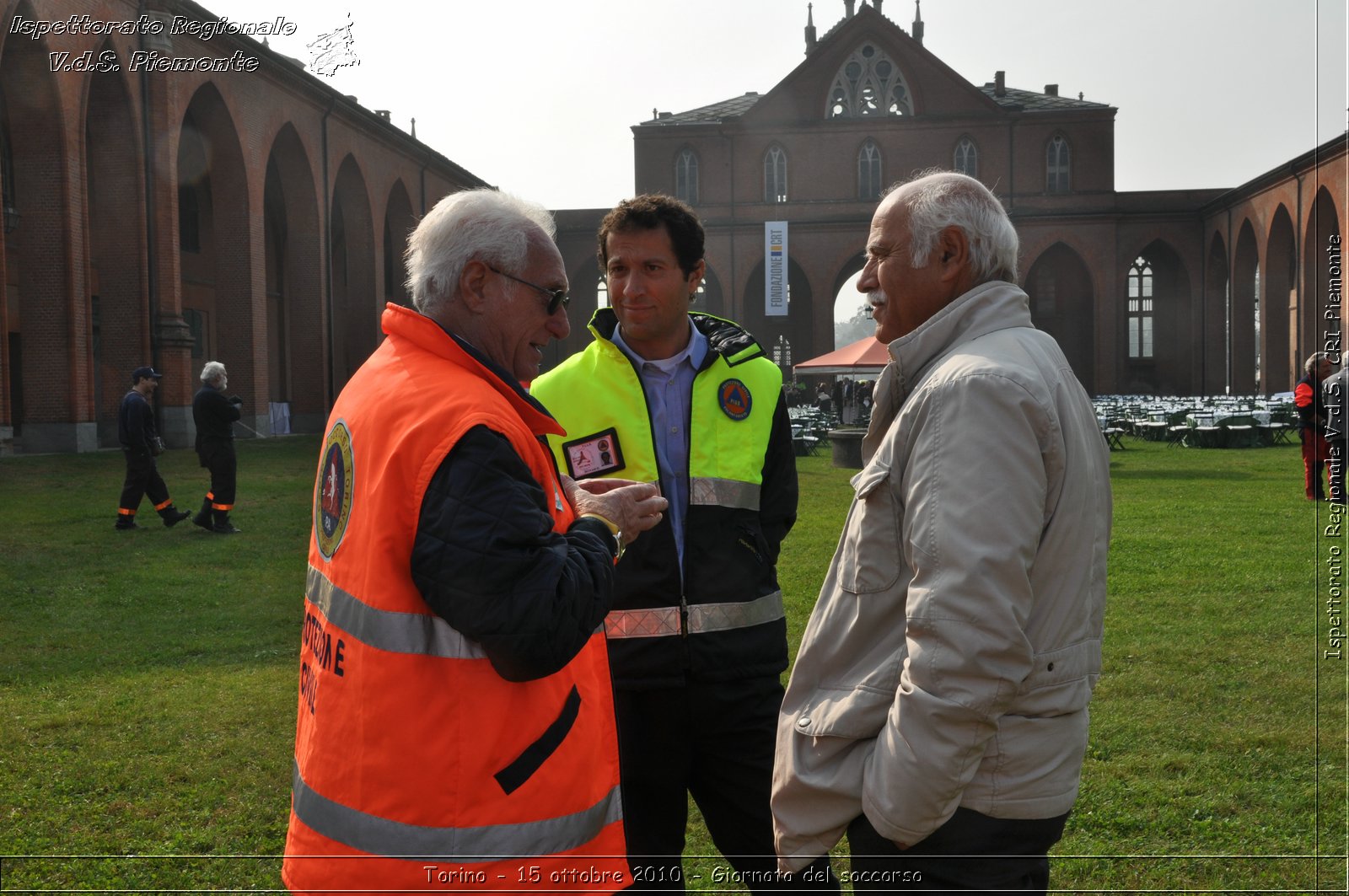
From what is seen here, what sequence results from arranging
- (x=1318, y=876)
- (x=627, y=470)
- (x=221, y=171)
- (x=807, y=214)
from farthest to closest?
(x=807, y=214)
(x=221, y=171)
(x=1318, y=876)
(x=627, y=470)

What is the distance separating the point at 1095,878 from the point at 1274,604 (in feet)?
16.4

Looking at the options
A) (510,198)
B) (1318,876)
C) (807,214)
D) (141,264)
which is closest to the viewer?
(510,198)

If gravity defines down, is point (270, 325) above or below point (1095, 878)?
above

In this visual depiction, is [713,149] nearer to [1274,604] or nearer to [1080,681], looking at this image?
[1274,604]

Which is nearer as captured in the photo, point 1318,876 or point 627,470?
point 627,470

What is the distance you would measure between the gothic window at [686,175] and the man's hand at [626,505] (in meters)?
44.3

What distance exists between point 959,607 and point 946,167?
147ft

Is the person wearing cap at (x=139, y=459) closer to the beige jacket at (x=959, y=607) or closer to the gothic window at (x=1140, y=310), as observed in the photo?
the beige jacket at (x=959, y=607)

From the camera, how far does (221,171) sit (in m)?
27.0

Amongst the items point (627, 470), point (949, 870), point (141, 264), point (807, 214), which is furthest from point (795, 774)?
point (807, 214)

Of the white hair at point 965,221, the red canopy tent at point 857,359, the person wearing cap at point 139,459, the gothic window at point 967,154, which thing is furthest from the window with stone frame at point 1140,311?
the white hair at point 965,221

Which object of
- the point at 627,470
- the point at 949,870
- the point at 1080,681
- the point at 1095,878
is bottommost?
the point at 1095,878

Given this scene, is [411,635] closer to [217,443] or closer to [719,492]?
[719,492]

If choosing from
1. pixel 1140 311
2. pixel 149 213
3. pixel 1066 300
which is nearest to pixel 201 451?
pixel 149 213
